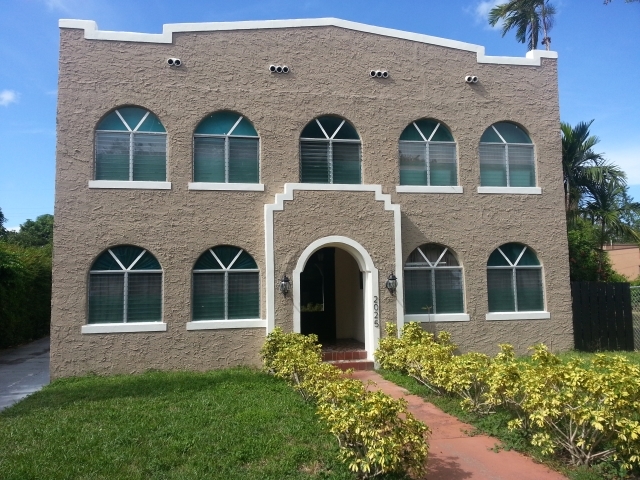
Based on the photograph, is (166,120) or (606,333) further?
(606,333)

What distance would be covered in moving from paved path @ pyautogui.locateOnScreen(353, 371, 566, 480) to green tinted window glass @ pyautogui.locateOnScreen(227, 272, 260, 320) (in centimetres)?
498

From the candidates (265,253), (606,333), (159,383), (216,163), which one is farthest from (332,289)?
(606,333)

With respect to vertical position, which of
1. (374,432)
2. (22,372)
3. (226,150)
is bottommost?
(22,372)

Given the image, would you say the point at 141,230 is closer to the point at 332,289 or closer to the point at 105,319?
the point at 105,319

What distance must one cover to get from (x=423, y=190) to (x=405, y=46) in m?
3.56

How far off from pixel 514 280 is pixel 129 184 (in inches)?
358

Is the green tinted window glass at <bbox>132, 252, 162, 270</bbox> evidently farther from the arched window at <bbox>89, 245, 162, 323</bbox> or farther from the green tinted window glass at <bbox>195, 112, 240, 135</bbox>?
the green tinted window glass at <bbox>195, 112, 240, 135</bbox>

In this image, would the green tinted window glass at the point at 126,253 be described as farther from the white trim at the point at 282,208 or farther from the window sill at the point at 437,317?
the window sill at the point at 437,317

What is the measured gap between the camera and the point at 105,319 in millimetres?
10445

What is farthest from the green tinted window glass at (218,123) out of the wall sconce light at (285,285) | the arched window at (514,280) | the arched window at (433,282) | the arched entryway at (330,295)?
the arched window at (514,280)

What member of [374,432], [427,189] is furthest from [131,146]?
[374,432]

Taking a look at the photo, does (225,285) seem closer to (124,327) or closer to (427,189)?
(124,327)

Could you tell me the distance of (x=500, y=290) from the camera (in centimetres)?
1212

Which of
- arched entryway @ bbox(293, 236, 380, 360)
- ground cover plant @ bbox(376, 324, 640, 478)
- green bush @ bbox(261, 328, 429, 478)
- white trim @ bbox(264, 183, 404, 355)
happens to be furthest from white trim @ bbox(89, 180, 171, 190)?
ground cover plant @ bbox(376, 324, 640, 478)
